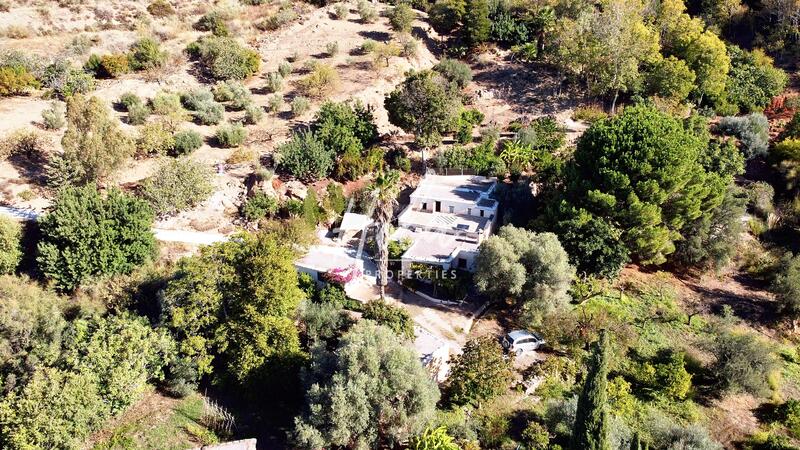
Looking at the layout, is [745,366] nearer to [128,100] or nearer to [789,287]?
[789,287]

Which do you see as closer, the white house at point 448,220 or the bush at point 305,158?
the white house at point 448,220

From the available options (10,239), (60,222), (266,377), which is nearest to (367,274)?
(266,377)

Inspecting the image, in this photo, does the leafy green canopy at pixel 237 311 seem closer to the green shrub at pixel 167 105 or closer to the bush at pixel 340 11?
the green shrub at pixel 167 105

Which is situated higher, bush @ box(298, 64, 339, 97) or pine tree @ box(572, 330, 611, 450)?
bush @ box(298, 64, 339, 97)

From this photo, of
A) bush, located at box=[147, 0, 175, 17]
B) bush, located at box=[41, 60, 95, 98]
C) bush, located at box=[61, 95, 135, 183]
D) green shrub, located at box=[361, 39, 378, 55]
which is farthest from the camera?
bush, located at box=[147, 0, 175, 17]

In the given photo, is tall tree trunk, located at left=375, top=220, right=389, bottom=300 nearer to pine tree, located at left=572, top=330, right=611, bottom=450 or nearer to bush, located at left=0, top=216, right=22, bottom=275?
pine tree, located at left=572, top=330, right=611, bottom=450

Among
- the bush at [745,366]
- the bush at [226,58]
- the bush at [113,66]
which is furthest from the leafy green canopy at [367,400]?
the bush at [113,66]

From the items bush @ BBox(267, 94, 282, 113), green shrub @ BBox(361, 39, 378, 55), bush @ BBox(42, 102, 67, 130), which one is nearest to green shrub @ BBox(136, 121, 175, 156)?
bush @ BBox(42, 102, 67, 130)
